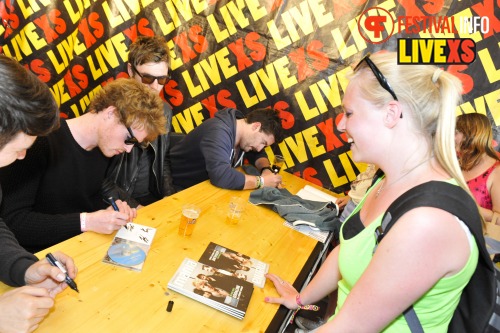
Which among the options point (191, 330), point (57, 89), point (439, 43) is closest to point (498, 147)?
point (439, 43)

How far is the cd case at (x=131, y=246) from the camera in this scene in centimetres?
147

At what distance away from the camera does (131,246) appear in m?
1.59

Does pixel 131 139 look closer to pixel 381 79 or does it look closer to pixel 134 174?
pixel 134 174

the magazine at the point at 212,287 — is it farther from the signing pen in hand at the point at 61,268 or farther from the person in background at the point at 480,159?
the person in background at the point at 480,159

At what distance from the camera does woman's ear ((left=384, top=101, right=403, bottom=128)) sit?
3.66 ft

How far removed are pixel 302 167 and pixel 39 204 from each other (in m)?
2.18

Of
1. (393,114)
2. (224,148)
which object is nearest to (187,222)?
(224,148)

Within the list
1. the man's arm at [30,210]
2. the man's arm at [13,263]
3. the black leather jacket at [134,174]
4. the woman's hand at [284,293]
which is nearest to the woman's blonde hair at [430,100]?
the woman's hand at [284,293]

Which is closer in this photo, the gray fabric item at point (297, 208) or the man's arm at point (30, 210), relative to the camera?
the man's arm at point (30, 210)

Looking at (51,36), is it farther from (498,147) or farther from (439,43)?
(498,147)

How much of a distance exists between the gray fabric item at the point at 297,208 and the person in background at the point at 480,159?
1.04m

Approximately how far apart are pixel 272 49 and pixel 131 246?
2.28m

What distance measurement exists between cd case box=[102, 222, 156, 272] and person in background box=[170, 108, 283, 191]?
2.85 ft

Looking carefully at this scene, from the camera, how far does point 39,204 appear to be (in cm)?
188
